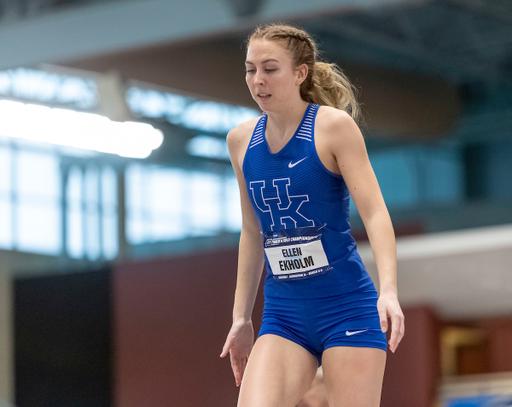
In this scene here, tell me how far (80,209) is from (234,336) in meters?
20.3

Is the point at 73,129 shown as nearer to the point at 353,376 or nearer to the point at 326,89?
the point at 326,89

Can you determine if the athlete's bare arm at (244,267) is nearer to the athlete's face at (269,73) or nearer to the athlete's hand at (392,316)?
the athlete's face at (269,73)

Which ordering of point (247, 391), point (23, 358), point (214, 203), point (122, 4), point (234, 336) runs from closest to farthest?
point (247, 391) → point (234, 336) → point (122, 4) → point (23, 358) → point (214, 203)

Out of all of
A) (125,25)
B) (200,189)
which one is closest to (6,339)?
(200,189)

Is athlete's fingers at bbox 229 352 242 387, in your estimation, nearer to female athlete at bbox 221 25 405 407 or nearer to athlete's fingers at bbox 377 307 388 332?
female athlete at bbox 221 25 405 407

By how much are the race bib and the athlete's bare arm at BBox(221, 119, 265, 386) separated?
0.73 feet

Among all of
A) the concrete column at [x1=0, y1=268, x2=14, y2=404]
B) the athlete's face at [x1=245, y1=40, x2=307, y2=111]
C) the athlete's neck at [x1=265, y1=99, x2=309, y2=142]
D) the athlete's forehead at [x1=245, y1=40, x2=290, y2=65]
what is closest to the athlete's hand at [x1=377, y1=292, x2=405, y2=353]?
the athlete's neck at [x1=265, y1=99, x2=309, y2=142]

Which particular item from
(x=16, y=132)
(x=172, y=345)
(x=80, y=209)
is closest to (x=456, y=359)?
(x=172, y=345)

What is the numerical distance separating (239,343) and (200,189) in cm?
1630

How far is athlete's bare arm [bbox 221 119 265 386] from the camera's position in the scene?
9.16ft

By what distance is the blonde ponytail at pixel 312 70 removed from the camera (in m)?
2.60

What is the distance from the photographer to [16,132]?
44.9ft

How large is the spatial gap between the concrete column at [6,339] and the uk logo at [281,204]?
14.3 metres

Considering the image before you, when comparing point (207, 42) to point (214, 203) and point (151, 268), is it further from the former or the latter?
point (214, 203)
